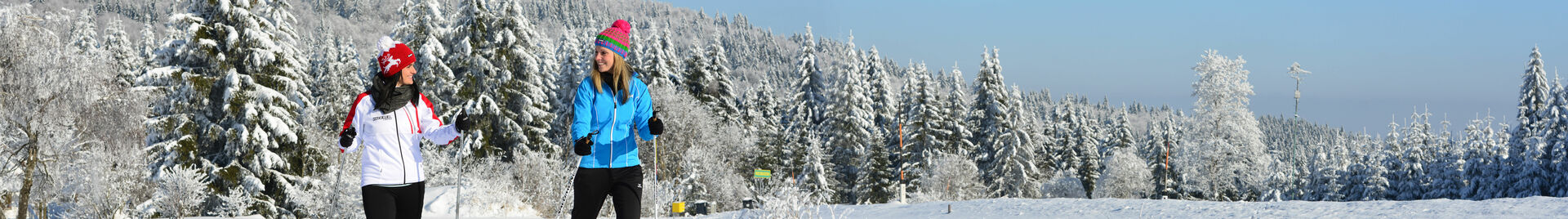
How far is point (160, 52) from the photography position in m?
22.5

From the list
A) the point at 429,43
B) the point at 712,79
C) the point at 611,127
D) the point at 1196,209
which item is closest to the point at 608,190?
the point at 611,127

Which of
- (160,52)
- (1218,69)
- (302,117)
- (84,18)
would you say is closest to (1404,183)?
(1218,69)

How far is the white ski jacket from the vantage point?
5133 mm

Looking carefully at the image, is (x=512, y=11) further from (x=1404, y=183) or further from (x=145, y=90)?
(x=1404, y=183)

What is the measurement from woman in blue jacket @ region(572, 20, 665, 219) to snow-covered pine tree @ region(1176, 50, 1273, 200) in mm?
37068

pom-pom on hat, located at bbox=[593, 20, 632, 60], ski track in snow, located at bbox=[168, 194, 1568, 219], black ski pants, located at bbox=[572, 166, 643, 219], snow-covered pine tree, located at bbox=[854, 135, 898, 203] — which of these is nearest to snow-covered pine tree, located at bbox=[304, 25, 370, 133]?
snow-covered pine tree, located at bbox=[854, 135, 898, 203]

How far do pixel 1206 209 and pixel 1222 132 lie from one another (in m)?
31.2

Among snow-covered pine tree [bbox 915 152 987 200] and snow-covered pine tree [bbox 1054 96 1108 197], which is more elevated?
snow-covered pine tree [bbox 1054 96 1108 197]

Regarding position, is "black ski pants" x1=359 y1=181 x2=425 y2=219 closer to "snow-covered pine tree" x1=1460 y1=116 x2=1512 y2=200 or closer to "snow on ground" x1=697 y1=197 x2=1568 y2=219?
"snow on ground" x1=697 y1=197 x2=1568 y2=219

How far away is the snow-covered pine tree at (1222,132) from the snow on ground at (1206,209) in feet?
95.4

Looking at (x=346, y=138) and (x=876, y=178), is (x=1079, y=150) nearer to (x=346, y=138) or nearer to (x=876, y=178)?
(x=876, y=178)

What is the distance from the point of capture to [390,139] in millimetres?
5148

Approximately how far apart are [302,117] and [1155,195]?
37.5 metres

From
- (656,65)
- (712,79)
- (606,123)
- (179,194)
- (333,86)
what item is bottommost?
(179,194)
